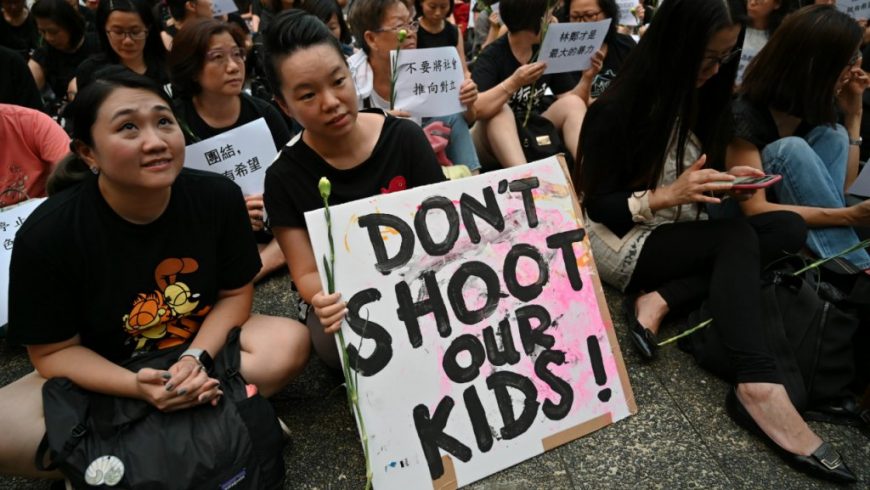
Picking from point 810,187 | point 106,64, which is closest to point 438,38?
point 106,64

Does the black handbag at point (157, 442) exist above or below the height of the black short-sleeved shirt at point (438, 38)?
below

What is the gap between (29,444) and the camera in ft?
5.04

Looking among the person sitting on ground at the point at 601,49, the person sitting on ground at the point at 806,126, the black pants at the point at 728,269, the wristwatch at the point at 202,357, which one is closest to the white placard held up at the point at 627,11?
the person sitting on ground at the point at 601,49

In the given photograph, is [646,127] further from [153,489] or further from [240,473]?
[153,489]

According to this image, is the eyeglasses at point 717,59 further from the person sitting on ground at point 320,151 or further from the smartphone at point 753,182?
the person sitting on ground at point 320,151

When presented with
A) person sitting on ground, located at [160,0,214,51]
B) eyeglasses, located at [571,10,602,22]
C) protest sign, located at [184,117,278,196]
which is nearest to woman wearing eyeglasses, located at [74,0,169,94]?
person sitting on ground, located at [160,0,214,51]

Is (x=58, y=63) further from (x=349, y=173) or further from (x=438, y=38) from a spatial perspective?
(x=349, y=173)

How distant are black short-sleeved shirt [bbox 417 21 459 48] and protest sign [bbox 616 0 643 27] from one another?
5.39 feet

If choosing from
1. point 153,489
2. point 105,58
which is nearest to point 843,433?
point 153,489

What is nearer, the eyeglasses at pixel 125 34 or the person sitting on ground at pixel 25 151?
the person sitting on ground at pixel 25 151

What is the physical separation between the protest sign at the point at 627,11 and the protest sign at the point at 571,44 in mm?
1789

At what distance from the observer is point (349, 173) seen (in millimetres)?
1912

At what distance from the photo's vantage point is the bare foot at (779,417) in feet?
5.78

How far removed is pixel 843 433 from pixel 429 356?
143 cm
